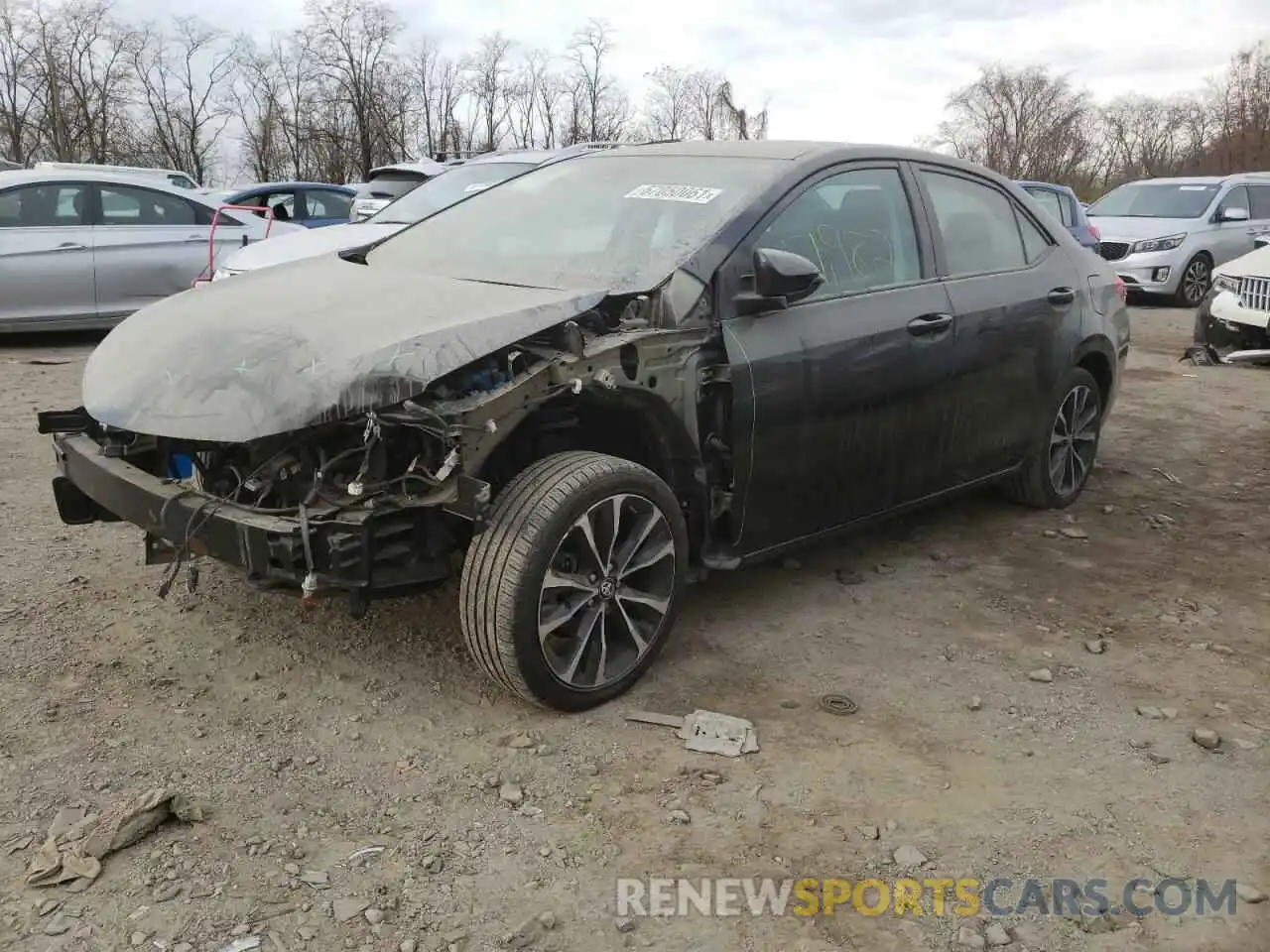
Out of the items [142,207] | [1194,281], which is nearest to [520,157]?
[142,207]

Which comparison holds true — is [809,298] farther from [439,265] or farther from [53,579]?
[53,579]

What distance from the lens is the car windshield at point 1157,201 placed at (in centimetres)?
1420

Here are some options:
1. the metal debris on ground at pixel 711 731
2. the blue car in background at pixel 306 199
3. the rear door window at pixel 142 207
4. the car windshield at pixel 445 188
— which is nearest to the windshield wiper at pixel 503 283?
the metal debris on ground at pixel 711 731

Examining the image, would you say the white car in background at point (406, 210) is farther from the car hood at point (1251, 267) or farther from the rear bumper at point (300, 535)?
the car hood at point (1251, 267)

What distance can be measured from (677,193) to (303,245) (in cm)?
413

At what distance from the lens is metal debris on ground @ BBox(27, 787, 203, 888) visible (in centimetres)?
242

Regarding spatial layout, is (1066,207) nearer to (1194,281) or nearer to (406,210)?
(1194,281)

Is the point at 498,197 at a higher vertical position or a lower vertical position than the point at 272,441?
higher

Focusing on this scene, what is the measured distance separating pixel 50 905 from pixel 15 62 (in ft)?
138

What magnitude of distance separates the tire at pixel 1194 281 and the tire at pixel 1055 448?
9.92 metres

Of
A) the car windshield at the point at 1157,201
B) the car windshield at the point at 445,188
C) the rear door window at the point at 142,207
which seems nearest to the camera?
the car windshield at the point at 445,188

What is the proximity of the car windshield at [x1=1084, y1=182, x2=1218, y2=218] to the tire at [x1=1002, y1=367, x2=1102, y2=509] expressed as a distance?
10.4 metres

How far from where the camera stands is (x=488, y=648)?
299 cm

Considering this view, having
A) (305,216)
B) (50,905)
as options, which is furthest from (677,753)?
(305,216)
